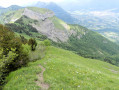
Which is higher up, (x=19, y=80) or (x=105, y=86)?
(x=105, y=86)

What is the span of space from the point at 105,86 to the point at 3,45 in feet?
68.6

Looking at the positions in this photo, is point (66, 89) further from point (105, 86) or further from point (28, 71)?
point (28, 71)

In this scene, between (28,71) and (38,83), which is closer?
(38,83)

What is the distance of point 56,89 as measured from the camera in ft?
43.3

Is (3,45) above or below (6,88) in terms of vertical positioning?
above

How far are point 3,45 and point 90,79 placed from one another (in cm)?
1881

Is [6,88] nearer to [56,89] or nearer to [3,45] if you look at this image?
[56,89]

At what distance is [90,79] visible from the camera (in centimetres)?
1616

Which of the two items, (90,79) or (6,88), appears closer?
(6,88)

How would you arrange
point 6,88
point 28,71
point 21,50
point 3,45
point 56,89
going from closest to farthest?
point 56,89 → point 6,88 → point 28,71 → point 3,45 → point 21,50

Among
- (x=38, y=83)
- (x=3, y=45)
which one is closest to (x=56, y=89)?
(x=38, y=83)

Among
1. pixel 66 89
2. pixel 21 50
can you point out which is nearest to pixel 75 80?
pixel 66 89

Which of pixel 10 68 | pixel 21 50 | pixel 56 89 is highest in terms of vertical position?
pixel 21 50

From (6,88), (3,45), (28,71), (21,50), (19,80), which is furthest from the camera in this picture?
(21,50)
